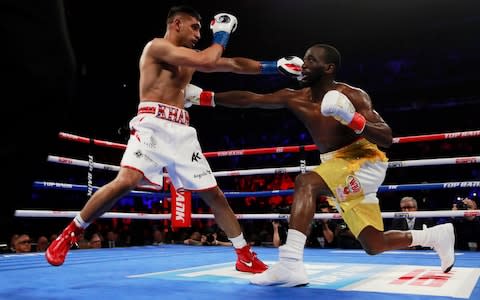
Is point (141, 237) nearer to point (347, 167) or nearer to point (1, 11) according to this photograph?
point (347, 167)

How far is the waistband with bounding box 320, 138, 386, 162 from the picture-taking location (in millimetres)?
1907

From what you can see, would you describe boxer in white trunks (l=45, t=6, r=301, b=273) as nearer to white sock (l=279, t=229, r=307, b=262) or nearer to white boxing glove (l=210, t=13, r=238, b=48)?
white boxing glove (l=210, t=13, r=238, b=48)

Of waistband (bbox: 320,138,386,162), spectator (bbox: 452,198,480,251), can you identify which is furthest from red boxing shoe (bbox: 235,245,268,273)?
spectator (bbox: 452,198,480,251)

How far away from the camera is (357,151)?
1919mm

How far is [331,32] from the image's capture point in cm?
862

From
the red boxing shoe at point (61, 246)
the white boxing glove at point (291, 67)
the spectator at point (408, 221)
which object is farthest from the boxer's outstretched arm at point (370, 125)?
the spectator at point (408, 221)

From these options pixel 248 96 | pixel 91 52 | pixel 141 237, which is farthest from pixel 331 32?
pixel 248 96

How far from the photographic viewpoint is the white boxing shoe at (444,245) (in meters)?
1.96

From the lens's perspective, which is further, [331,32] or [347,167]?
[331,32]

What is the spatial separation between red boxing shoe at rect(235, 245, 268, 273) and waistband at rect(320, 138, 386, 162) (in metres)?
0.56

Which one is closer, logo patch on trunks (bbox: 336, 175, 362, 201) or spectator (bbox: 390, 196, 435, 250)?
logo patch on trunks (bbox: 336, 175, 362, 201)

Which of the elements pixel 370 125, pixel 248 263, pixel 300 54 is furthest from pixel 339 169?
pixel 300 54

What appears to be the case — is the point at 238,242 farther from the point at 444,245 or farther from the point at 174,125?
the point at 444,245

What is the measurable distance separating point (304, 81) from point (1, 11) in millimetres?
1381
